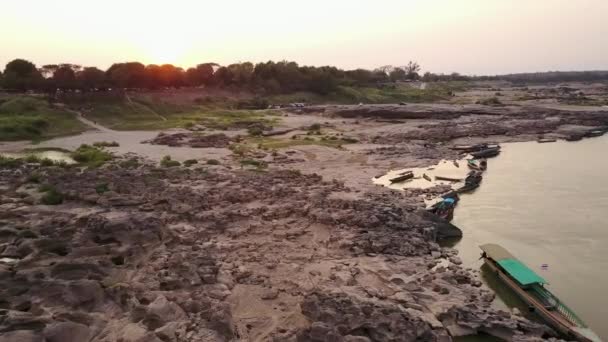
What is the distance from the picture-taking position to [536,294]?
18688 mm

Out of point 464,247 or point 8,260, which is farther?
point 464,247

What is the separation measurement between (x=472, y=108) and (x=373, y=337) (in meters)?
76.3

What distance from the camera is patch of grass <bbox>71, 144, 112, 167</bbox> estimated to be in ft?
130

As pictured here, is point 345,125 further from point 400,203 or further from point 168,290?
point 168,290

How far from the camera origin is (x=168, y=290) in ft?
58.1

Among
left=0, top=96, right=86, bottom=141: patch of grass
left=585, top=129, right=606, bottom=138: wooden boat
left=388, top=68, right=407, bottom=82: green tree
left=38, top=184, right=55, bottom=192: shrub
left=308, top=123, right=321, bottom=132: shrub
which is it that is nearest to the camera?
left=38, top=184, right=55, bottom=192: shrub

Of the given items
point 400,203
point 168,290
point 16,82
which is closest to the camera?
point 168,290

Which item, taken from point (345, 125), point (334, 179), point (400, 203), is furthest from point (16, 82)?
point (400, 203)

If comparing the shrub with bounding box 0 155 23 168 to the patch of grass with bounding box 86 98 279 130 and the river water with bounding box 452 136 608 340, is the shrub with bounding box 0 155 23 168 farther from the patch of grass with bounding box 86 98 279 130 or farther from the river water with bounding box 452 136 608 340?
the river water with bounding box 452 136 608 340

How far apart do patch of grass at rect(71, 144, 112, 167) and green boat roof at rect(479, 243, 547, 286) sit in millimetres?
31307

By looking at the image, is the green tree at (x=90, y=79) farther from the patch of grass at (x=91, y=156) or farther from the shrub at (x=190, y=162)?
the shrub at (x=190, y=162)

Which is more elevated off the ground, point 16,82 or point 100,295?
point 16,82

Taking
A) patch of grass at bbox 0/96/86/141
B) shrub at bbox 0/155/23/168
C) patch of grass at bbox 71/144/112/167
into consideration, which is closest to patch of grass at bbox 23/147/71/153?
patch of grass at bbox 71/144/112/167

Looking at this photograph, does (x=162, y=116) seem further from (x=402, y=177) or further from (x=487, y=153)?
(x=487, y=153)
